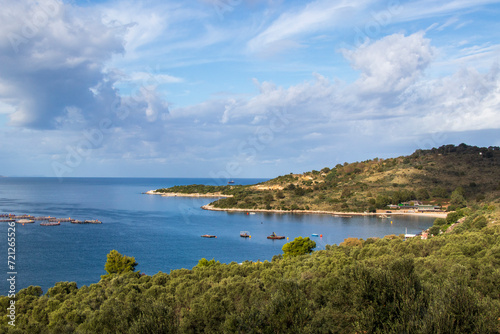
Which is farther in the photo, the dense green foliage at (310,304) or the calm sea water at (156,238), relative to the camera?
the calm sea water at (156,238)

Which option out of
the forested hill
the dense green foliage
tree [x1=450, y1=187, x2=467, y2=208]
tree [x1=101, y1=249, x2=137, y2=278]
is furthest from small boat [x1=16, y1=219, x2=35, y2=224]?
tree [x1=450, y1=187, x2=467, y2=208]

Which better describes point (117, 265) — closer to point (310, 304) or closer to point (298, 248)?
point (298, 248)

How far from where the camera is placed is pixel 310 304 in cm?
1258

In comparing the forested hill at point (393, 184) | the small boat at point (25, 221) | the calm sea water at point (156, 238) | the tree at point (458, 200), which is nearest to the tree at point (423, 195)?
the forested hill at point (393, 184)

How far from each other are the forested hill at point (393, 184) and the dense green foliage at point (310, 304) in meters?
70.9

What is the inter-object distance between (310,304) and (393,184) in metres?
93.4

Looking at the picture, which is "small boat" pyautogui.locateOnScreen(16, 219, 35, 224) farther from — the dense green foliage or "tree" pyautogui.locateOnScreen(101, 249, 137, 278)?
the dense green foliage

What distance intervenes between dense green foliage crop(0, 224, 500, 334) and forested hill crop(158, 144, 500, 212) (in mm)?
70906

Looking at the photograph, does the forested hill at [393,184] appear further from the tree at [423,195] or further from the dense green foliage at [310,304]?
the dense green foliage at [310,304]

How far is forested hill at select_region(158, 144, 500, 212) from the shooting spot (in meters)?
89.3

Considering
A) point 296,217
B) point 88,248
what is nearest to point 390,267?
point 88,248

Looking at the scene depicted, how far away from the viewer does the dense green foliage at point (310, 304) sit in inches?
401

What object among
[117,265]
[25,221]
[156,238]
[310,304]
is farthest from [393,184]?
[310,304]

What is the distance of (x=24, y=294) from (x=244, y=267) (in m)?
10.7
